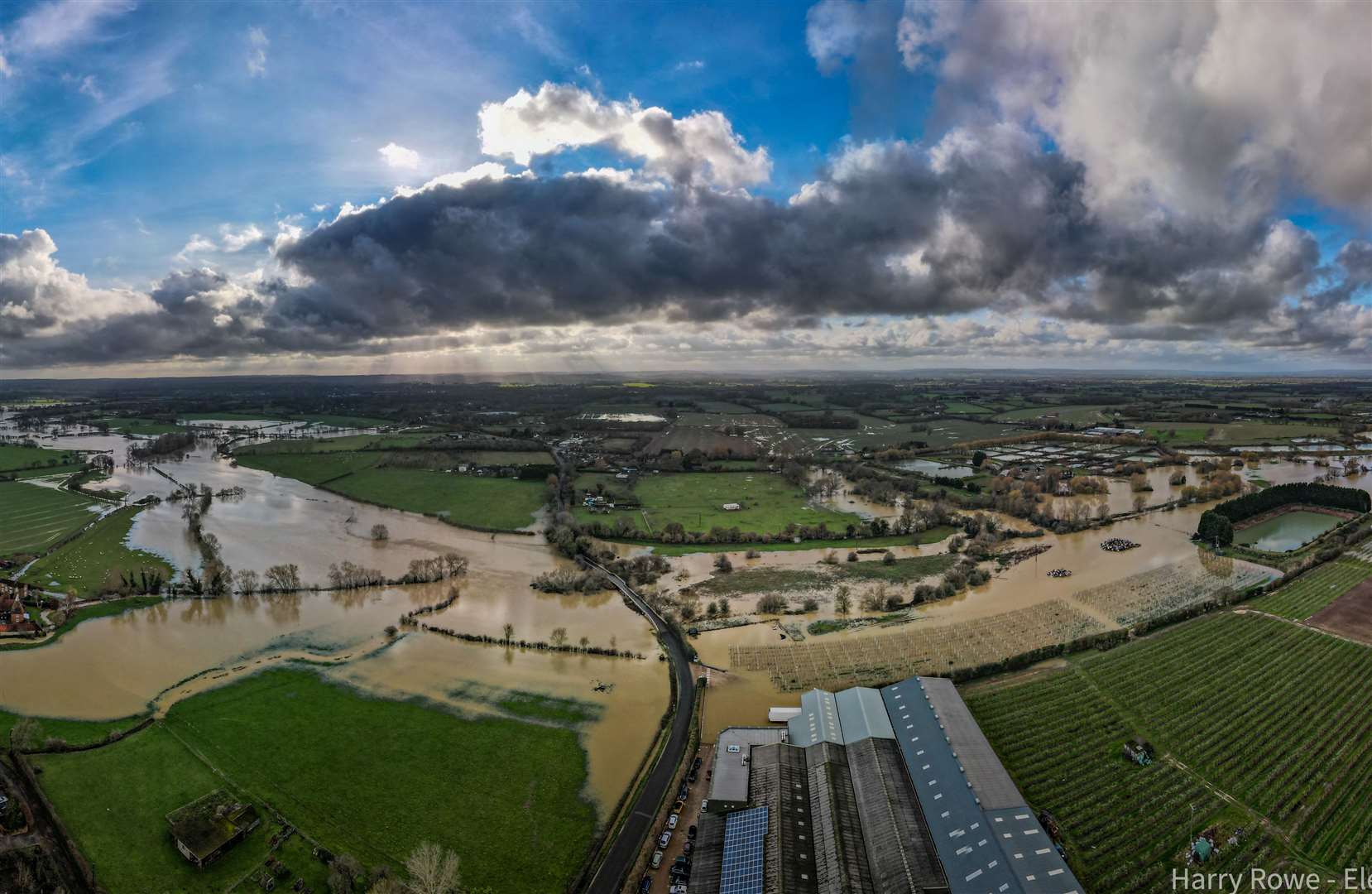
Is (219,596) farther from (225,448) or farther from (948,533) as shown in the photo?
(225,448)

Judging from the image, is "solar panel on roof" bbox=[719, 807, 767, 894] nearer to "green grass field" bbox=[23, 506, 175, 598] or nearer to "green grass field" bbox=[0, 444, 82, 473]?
"green grass field" bbox=[23, 506, 175, 598]

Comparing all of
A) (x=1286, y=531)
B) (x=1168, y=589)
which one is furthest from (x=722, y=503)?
(x=1286, y=531)

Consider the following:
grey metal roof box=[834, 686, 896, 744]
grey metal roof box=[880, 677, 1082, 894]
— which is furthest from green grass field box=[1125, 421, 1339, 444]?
grey metal roof box=[880, 677, 1082, 894]

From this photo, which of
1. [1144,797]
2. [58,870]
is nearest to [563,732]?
[58,870]

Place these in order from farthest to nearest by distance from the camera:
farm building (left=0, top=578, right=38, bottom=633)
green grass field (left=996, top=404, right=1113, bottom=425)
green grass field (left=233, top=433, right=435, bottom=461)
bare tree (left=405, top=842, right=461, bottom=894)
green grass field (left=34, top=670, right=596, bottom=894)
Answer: green grass field (left=996, top=404, right=1113, bottom=425)
green grass field (left=233, top=433, right=435, bottom=461)
farm building (left=0, top=578, right=38, bottom=633)
green grass field (left=34, top=670, right=596, bottom=894)
bare tree (left=405, top=842, right=461, bottom=894)

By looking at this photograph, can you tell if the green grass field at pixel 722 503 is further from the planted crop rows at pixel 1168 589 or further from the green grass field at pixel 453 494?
the planted crop rows at pixel 1168 589

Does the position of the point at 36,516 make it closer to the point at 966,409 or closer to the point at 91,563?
the point at 91,563
